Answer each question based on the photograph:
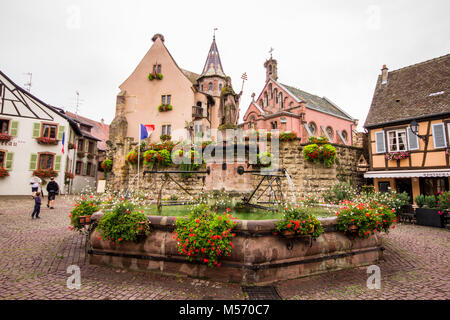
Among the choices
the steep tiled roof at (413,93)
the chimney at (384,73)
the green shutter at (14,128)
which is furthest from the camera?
the green shutter at (14,128)

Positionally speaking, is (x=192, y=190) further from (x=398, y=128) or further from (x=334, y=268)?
(x=398, y=128)

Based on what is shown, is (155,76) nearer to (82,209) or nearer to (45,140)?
(45,140)

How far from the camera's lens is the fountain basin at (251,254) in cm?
425

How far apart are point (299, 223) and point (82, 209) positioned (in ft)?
16.5

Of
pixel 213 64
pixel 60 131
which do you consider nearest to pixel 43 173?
pixel 60 131

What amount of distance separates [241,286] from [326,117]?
3416 cm

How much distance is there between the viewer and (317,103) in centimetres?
3675

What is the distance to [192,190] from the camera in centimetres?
1562

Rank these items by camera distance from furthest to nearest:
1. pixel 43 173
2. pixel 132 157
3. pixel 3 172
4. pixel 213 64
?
pixel 213 64, pixel 43 173, pixel 3 172, pixel 132 157

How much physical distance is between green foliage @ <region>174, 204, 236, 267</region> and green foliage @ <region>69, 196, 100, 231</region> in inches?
116

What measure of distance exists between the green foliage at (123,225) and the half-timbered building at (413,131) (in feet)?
48.4

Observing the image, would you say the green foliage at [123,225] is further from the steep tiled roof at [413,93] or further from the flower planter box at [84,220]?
the steep tiled roof at [413,93]

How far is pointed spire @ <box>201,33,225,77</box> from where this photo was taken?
3017 centimetres

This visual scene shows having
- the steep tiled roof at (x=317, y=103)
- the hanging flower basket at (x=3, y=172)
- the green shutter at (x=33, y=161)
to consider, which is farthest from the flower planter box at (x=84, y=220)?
the steep tiled roof at (x=317, y=103)
